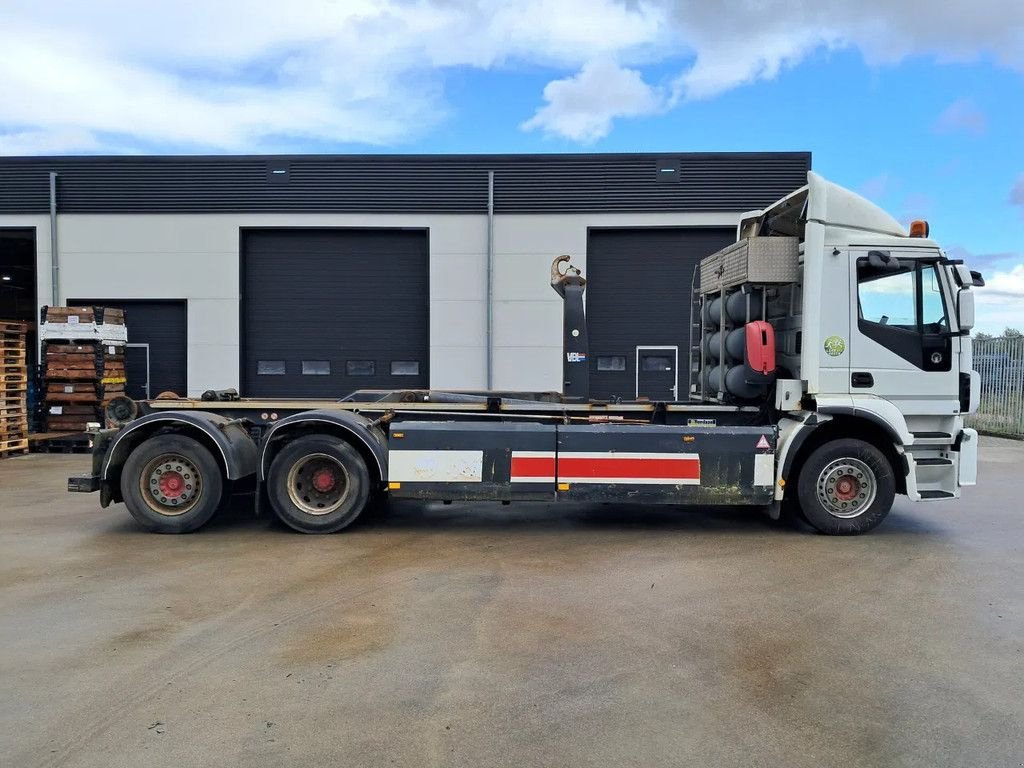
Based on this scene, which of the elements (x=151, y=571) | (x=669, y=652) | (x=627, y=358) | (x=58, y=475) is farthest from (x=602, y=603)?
(x=627, y=358)

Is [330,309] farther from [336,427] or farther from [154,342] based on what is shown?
[336,427]

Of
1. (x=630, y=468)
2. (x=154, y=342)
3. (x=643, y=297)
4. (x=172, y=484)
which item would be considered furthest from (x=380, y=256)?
(x=630, y=468)

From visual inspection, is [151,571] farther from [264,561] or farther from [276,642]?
[276,642]

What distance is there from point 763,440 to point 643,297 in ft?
34.9

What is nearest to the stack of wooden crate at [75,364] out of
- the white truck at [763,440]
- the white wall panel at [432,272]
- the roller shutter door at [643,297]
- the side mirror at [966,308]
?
the white wall panel at [432,272]

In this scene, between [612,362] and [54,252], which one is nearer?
[54,252]

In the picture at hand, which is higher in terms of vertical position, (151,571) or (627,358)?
(627,358)

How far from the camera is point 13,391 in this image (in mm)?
14961

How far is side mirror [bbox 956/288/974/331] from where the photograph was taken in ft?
24.7

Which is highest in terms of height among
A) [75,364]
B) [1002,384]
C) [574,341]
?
[574,341]

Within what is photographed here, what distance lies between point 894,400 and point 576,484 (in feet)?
11.3

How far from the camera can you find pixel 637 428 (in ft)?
26.1

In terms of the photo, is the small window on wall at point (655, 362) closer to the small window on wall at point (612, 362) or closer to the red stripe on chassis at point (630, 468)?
the small window on wall at point (612, 362)

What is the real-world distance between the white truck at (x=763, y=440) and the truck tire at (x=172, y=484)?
0.05 feet
